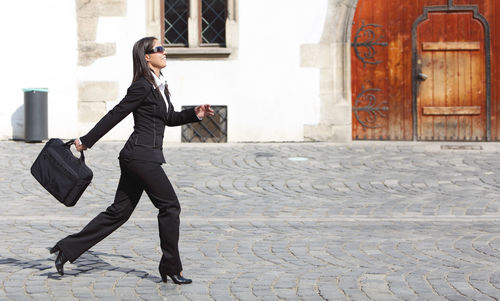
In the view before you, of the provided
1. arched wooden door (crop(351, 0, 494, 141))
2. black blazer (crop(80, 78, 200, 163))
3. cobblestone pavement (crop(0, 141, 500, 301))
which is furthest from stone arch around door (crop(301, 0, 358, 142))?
black blazer (crop(80, 78, 200, 163))

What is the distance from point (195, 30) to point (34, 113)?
2.80 metres

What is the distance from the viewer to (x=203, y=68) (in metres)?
15.2

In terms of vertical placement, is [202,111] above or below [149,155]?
above

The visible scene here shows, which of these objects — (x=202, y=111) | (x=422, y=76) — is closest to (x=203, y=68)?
→ (x=422, y=76)

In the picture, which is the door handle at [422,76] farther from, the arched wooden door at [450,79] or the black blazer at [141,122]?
the black blazer at [141,122]

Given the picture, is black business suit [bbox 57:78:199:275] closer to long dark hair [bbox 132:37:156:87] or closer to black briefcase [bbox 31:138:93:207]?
long dark hair [bbox 132:37:156:87]

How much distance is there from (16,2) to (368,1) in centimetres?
555

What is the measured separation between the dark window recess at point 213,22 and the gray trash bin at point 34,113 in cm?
269

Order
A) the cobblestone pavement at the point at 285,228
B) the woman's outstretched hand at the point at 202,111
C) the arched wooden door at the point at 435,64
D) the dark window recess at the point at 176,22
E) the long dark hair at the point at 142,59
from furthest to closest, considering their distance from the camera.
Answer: the dark window recess at the point at 176,22 < the arched wooden door at the point at 435,64 < the woman's outstretched hand at the point at 202,111 < the long dark hair at the point at 142,59 < the cobblestone pavement at the point at 285,228

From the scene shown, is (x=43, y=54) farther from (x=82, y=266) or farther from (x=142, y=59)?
(x=142, y=59)

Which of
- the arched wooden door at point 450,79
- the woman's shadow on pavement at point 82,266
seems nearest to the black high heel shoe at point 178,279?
the woman's shadow on pavement at point 82,266

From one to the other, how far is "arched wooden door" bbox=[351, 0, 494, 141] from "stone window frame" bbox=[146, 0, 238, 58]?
2063mm

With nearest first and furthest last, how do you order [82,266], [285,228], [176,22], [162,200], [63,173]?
[162,200] → [63,173] → [82,266] → [285,228] → [176,22]

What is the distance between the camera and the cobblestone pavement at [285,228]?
6160mm
